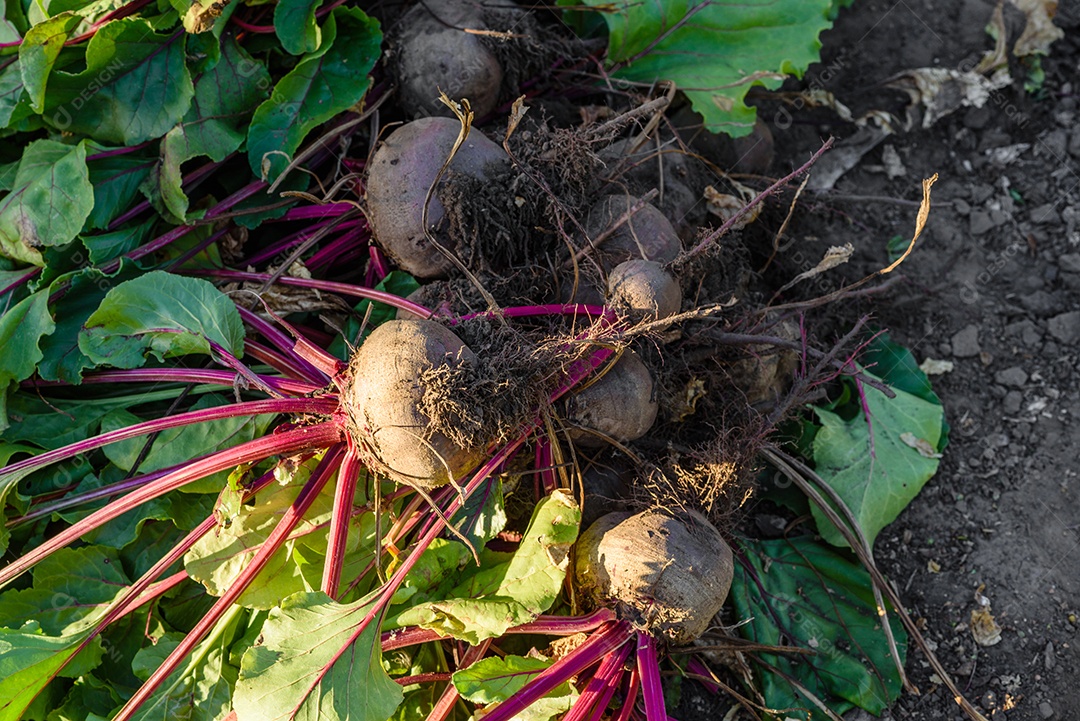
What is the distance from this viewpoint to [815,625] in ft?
9.82

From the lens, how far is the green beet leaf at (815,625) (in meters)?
2.86

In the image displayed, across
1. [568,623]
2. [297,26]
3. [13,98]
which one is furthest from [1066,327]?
[13,98]

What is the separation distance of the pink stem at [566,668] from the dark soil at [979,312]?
0.66 meters

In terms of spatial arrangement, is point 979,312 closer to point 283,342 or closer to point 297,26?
point 283,342

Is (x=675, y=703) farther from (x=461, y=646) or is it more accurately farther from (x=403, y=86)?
(x=403, y=86)

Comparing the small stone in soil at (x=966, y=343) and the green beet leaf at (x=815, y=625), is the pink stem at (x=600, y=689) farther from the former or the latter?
the small stone in soil at (x=966, y=343)

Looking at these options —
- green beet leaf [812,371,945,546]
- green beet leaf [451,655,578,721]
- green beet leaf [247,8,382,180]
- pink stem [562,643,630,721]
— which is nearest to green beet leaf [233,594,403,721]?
green beet leaf [451,655,578,721]

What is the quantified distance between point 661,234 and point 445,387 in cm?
110

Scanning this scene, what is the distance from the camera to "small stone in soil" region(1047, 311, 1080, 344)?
3.46 m

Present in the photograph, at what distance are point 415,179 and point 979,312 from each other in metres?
2.65

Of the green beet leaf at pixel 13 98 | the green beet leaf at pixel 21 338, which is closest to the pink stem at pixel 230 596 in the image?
the green beet leaf at pixel 21 338

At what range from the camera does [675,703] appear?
2867 mm

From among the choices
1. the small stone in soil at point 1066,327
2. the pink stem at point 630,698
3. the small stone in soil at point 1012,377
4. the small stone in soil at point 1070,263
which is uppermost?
the small stone in soil at point 1070,263

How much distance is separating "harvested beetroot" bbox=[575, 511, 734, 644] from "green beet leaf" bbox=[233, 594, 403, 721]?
729mm
